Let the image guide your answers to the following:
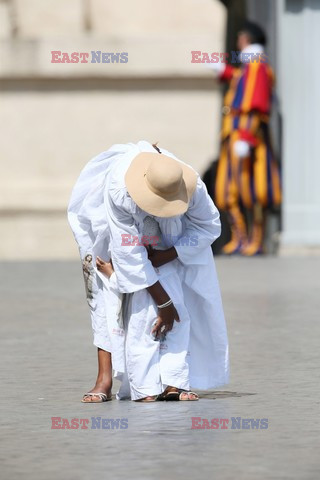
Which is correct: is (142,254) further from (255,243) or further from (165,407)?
(255,243)

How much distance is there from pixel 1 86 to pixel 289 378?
9847mm

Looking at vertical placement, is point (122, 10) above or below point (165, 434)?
above

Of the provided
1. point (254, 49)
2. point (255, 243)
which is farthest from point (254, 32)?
point (255, 243)

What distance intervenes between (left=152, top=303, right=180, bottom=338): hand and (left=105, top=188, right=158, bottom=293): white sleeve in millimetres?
147

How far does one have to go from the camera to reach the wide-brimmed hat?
669cm

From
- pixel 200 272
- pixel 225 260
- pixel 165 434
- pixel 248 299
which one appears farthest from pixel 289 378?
pixel 225 260

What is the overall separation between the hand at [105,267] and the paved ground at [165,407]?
0.61 meters

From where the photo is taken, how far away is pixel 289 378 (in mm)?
7695

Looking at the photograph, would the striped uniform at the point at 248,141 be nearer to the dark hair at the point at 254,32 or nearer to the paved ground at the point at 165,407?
the dark hair at the point at 254,32

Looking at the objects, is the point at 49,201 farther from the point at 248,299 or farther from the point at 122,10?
the point at 248,299

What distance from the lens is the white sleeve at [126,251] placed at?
6879mm

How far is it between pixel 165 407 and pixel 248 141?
9.13 metres

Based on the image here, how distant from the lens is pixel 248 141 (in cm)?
1576

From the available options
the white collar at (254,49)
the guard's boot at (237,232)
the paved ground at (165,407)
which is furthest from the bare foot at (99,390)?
the white collar at (254,49)
